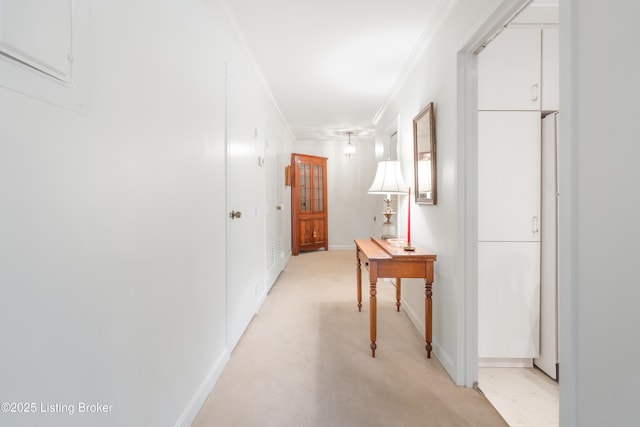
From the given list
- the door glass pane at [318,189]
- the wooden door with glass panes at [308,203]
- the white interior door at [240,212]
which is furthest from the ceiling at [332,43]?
the door glass pane at [318,189]

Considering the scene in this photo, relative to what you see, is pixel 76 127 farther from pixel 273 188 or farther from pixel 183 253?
pixel 273 188

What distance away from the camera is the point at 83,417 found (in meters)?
0.81

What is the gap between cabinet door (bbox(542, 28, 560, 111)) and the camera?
201 cm

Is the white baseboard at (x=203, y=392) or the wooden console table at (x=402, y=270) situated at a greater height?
the wooden console table at (x=402, y=270)

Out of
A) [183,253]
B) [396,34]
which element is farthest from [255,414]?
[396,34]

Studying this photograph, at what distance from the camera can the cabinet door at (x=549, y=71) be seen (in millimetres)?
2010

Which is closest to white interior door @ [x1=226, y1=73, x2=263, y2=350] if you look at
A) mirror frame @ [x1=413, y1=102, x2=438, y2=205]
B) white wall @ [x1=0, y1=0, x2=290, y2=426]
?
white wall @ [x1=0, y1=0, x2=290, y2=426]

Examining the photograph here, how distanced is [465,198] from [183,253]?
1612 mm

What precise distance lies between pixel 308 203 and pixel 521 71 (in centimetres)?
451

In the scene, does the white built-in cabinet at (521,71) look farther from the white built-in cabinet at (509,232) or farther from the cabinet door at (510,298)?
the cabinet door at (510,298)

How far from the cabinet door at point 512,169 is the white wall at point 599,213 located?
109cm

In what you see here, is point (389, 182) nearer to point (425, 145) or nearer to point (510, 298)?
point (425, 145)

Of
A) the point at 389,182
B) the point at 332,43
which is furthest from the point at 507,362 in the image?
the point at 332,43

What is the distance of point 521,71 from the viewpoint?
2.04 meters
